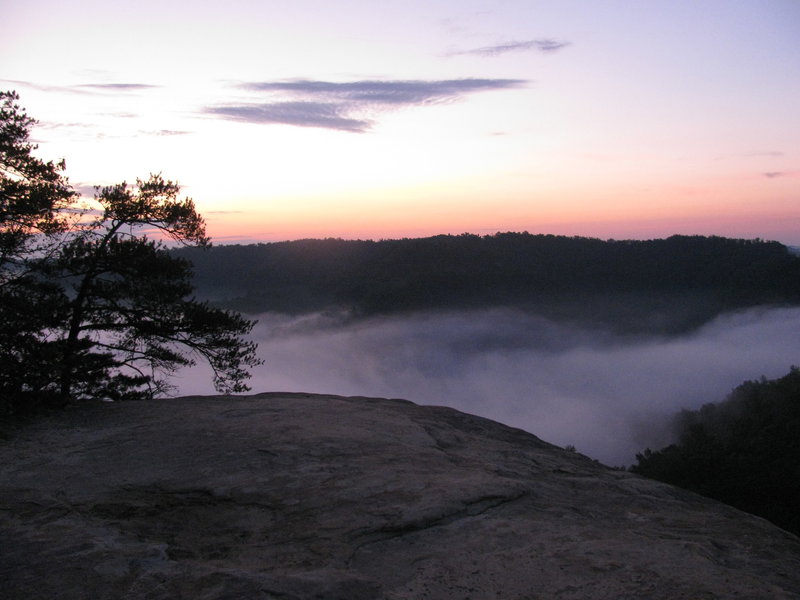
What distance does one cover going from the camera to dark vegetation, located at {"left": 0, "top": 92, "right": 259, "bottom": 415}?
941 centimetres

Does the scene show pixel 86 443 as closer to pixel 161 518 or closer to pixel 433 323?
pixel 161 518

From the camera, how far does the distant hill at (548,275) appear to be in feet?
293

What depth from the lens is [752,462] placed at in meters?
25.3

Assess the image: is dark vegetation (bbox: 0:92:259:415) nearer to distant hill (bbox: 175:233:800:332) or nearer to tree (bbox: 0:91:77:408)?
tree (bbox: 0:91:77:408)

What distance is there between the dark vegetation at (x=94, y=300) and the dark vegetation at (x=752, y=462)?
18904mm

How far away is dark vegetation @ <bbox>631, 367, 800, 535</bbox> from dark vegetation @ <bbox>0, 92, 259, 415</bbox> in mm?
18904

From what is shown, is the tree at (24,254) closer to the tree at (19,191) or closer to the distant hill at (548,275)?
the tree at (19,191)

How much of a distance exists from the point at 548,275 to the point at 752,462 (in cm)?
8211

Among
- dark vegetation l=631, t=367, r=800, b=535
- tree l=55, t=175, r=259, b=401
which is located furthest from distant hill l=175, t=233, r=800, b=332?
tree l=55, t=175, r=259, b=401

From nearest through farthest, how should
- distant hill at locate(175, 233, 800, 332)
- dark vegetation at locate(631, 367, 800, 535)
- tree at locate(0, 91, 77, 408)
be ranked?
tree at locate(0, 91, 77, 408) → dark vegetation at locate(631, 367, 800, 535) → distant hill at locate(175, 233, 800, 332)

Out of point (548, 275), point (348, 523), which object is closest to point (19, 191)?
point (348, 523)

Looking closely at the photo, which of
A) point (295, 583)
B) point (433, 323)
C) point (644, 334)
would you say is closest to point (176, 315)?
point (295, 583)

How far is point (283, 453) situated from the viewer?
6.01 meters

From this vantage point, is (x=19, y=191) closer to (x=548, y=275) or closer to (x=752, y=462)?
(x=752, y=462)
